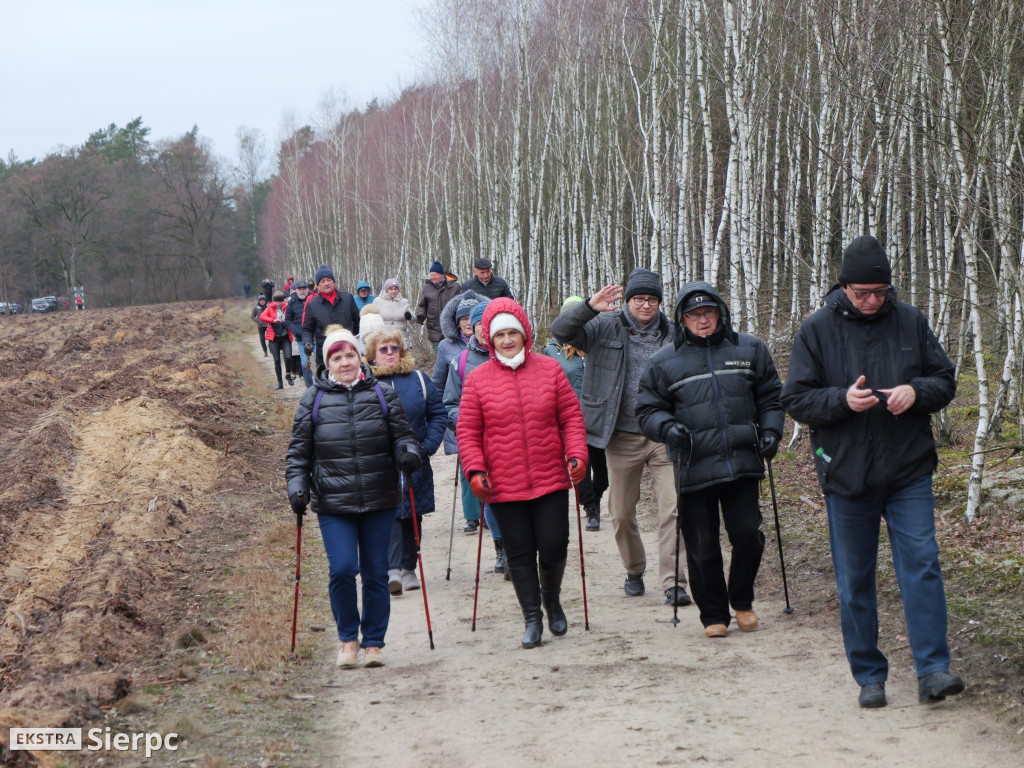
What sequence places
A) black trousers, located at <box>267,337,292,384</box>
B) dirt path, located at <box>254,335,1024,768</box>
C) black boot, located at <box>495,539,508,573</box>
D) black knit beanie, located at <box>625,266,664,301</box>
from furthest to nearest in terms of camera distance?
black trousers, located at <box>267,337,292,384</box> → black boot, located at <box>495,539,508,573</box> → black knit beanie, located at <box>625,266,664,301</box> → dirt path, located at <box>254,335,1024,768</box>

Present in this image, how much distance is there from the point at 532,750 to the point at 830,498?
5.89 ft

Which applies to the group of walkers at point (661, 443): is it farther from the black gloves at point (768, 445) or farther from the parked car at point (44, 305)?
the parked car at point (44, 305)

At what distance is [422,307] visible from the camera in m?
16.8

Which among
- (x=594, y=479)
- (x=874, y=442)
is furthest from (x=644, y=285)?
(x=594, y=479)

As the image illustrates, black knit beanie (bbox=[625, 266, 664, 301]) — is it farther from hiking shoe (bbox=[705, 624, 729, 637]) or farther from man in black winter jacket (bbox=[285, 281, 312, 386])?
man in black winter jacket (bbox=[285, 281, 312, 386])

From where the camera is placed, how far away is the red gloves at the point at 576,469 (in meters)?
6.05

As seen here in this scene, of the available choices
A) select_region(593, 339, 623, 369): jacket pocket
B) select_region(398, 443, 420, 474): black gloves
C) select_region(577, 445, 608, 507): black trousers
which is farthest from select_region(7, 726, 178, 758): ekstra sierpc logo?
select_region(577, 445, 608, 507): black trousers

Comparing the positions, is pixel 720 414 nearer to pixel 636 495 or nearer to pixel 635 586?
pixel 636 495

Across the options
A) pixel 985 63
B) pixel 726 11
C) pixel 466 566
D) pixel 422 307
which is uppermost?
pixel 726 11

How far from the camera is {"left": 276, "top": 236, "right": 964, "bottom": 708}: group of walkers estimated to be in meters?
4.73

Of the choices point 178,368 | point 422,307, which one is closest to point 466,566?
point 422,307

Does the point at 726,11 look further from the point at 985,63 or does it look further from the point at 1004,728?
the point at 1004,728

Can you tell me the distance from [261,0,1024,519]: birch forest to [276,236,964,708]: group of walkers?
2.47 meters

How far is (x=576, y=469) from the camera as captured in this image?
6078mm
